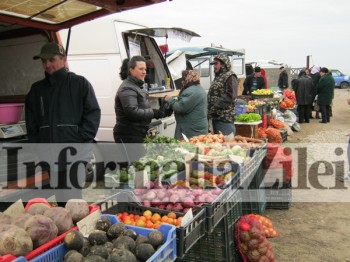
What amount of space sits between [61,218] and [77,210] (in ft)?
0.50

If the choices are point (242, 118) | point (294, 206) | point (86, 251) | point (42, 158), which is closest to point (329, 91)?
point (242, 118)

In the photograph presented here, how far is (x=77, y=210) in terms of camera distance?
2.10 m

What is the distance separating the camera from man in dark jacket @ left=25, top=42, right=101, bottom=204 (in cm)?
327

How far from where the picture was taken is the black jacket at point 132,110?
4.26 meters

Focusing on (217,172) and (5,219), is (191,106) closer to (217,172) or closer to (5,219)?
(217,172)

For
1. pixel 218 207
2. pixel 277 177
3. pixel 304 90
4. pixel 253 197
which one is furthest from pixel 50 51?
pixel 304 90

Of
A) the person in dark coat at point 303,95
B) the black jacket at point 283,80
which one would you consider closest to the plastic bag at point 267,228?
the person in dark coat at point 303,95

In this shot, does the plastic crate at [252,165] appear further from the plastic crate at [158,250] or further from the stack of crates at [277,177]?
the plastic crate at [158,250]

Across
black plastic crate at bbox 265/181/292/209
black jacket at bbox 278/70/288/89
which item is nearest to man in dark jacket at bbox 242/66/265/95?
black jacket at bbox 278/70/288/89

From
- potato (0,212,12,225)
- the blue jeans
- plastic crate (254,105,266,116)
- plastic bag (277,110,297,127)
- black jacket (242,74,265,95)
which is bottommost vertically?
plastic bag (277,110,297,127)

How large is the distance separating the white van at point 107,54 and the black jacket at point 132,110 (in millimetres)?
1278

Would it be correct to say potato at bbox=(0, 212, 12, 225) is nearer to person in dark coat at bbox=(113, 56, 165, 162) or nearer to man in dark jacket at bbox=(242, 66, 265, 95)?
person in dark coat at bbox=(113, 56, 165, 162)

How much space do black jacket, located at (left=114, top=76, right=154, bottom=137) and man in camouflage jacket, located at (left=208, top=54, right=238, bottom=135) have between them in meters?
1.55

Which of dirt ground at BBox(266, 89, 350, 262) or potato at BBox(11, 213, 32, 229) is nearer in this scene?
potato at BBox(11, 213, 32, 229)
